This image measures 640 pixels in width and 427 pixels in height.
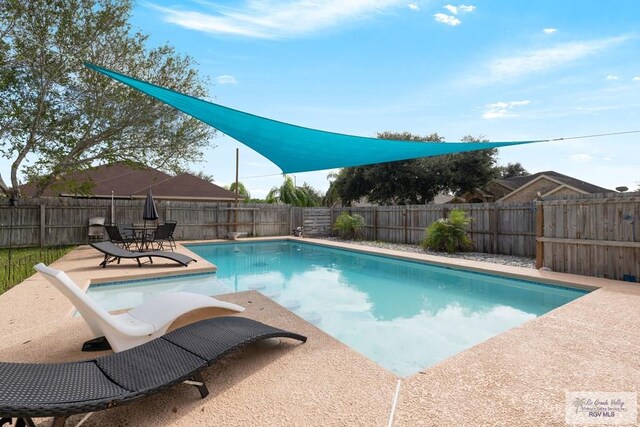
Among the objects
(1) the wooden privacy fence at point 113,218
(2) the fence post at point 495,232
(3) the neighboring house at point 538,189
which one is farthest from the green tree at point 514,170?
(2) the fence post at point 495,232

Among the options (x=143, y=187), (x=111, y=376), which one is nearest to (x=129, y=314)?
(x=111, y=376)

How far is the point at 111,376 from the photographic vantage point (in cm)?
193

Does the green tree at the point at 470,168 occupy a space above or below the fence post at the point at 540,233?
above

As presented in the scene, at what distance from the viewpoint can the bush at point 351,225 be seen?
14414mm

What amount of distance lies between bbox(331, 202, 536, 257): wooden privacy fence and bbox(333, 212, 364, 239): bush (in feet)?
2.90

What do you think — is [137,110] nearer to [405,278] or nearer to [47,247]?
[47,247]

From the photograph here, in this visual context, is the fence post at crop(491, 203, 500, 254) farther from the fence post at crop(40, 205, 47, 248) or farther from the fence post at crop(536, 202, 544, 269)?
the fence post at crop(40, 205, 47, 248)

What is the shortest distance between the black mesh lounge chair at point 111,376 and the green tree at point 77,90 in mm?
11124

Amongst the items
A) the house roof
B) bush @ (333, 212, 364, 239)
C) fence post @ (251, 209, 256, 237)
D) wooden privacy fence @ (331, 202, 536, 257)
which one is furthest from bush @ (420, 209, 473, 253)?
the house roof

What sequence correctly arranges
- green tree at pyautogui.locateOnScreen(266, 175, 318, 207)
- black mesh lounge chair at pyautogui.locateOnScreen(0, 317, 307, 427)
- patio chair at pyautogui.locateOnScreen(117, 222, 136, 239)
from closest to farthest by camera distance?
black mesh lounge chair at pyautogui.locateOnScreen(0, 317, 307, 427) → patio chair at pyautogui.locateOnScreen(117, 222, 136, 239) → green tree at pyautogui.locateOnScreen(266, 175, 318, 207)

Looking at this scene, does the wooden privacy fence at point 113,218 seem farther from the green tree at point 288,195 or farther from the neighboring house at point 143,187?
the green tree at point 288,195

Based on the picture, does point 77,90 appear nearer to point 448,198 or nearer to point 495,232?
point 495,232

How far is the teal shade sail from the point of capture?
14.9 feet

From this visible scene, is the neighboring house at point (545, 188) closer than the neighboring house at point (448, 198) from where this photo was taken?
Yes
